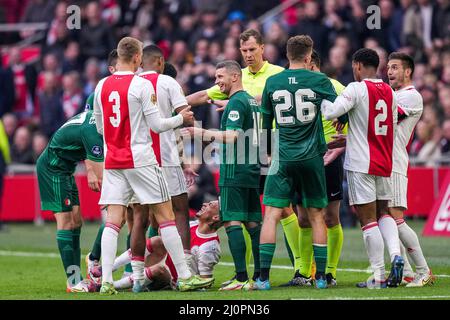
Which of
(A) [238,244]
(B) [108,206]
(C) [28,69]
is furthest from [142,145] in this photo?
(C) [28,69]

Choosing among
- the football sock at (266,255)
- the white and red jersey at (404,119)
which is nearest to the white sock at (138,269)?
the football sock at (266,255)

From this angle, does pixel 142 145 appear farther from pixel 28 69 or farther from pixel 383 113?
pixel 28 69

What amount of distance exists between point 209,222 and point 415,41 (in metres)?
11.1

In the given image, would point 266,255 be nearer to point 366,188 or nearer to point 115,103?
point 366,188

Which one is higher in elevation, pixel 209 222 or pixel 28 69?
pixel 28 69

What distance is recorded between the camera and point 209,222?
1221cm

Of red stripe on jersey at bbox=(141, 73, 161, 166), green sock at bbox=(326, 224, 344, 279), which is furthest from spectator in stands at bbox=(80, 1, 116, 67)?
green sock at bbox=(326, 224, 344, 279)

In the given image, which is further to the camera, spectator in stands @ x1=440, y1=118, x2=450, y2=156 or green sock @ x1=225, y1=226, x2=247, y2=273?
spectator in stands @ x1=440, y1=118, x2=450, y2=156

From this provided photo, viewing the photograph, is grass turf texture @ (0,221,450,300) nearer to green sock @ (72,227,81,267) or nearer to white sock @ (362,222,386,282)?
white sock @ (362,222,386,282)

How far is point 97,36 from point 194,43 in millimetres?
2264

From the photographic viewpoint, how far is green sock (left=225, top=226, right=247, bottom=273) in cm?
1141

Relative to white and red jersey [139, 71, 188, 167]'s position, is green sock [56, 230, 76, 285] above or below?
below

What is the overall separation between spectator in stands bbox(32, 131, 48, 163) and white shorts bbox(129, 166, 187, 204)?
1131 centimetres

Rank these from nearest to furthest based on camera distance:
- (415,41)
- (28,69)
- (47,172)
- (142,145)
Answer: (142,145)
(47,172)
(415,41)
(28,69)
